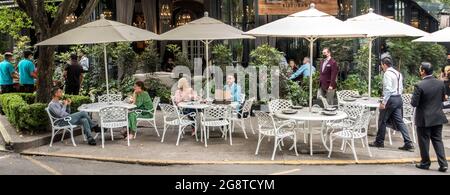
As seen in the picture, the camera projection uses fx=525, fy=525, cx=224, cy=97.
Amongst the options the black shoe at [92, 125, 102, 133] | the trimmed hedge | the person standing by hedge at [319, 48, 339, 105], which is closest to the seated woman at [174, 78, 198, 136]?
the black shoe at [92, 125, 102, 133]

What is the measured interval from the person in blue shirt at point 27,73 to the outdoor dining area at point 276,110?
157 inches

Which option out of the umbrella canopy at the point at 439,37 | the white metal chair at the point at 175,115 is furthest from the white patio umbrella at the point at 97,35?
the umbrella canopy at the point at 439,37

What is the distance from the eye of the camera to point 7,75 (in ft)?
48.9

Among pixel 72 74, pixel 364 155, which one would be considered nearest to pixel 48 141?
pixel 72 74

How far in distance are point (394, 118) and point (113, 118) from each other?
5.52m

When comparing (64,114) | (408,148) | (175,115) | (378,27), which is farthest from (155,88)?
(408,148)

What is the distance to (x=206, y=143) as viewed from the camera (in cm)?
1065

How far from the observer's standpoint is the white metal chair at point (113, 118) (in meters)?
10.4

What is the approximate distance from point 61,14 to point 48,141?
3.10 m

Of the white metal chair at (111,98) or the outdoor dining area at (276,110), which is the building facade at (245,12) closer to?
the outdoor dining area at (276,110)

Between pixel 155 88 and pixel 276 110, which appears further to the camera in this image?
pixel 155 88

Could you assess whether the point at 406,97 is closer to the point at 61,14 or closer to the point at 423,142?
the point at 423,142

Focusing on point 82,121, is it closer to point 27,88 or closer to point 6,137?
point 6,137

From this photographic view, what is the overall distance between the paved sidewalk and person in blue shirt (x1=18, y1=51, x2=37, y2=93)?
430 cm
